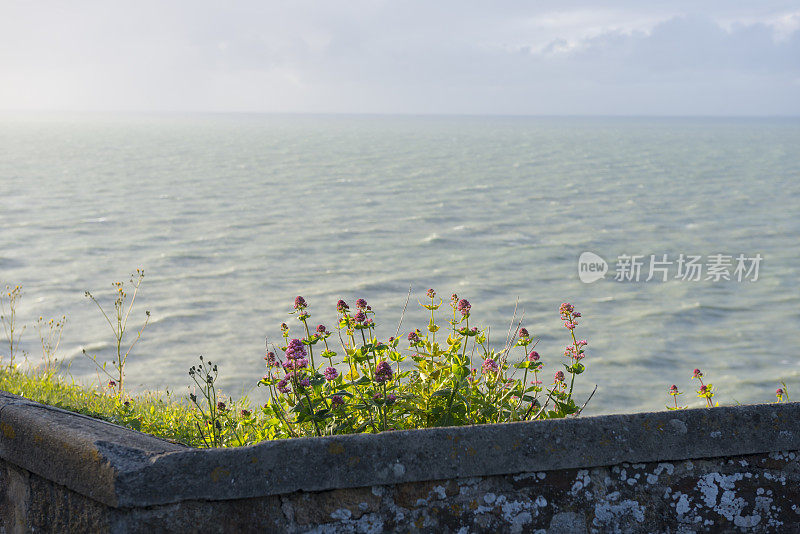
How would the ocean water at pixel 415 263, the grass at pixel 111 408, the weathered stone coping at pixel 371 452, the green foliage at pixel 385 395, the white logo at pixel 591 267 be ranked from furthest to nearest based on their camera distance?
the white logo at pixel 591 267 < the ocean water at pixel 415 263 < the grass at pixel 111 408 < the green foliage at pixel 385 395 < the weathered stone coping at pixel 371 452

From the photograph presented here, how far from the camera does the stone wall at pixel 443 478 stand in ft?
7.80

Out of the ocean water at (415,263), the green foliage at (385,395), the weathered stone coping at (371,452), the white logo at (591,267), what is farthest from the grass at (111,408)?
the white logo at (591,267)

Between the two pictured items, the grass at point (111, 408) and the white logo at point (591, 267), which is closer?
the grass at point (111, 408)

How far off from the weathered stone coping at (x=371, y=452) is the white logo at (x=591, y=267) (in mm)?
12987

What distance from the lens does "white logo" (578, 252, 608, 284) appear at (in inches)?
613

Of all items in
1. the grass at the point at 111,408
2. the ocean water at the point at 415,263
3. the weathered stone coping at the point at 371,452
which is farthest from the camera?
the ocean water at the point at 415,263

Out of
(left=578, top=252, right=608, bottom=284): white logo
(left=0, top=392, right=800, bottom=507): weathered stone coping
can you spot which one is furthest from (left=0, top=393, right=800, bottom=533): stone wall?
(left=578, top=252, right=608, bottom=284): white logo

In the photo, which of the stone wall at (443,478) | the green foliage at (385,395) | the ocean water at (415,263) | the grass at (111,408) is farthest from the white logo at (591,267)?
the stone wall at (443,478)

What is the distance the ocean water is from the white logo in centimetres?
31

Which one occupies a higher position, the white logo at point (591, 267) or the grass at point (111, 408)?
the grass at point (111, 408)

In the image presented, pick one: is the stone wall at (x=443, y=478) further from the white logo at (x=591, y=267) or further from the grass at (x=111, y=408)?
the white logo at (x=591, y=267)

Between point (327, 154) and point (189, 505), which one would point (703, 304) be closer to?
point (189, 505)

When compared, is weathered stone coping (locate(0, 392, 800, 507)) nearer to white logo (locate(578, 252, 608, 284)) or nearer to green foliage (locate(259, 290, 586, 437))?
green foliage (locate(259, 290, 586, 437))

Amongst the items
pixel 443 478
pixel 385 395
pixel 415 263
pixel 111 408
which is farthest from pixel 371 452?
pixel 415 263
